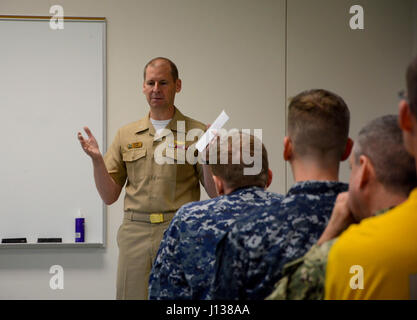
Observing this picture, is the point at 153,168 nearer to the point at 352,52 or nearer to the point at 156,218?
the point at 156,218

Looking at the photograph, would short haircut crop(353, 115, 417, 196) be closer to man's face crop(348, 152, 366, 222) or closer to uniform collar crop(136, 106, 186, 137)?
man's face crop(348, 152, 366, 222)

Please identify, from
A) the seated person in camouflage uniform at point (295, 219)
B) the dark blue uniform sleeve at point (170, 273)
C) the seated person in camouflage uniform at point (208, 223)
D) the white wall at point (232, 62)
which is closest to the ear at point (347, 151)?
the seated person in camouflage uniform at point (295, 219)

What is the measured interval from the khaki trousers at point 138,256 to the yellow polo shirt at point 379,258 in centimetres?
164

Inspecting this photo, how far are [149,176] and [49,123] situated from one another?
4.50 ft

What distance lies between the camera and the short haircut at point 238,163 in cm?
154

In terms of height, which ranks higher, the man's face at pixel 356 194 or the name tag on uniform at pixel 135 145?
the name tag on uniform at pixel 135 145

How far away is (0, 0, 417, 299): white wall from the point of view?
3.63m

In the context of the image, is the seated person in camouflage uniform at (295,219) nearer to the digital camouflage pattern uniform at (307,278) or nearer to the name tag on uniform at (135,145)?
the digital camouflage pattern uniform at (307,278)

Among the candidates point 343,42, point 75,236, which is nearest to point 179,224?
point 75,236

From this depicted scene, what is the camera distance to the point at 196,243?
58.8 inches

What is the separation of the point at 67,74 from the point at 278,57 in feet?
5.16

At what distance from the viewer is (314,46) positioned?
12.5ft

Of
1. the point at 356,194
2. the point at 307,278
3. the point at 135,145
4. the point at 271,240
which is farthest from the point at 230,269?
the point at 135,145
